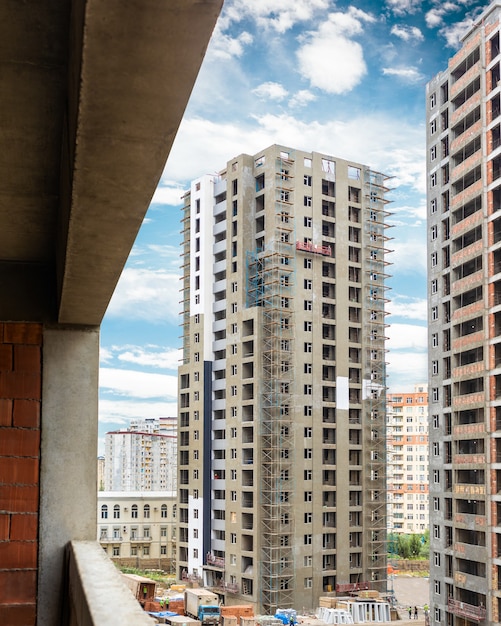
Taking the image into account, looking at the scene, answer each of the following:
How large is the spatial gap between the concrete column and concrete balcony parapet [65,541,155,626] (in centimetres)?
43

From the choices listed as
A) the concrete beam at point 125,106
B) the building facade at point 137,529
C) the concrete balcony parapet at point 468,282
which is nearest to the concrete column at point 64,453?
the concrete beam at point 125,106

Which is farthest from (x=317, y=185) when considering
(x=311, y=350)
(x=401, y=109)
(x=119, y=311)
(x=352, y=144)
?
(x=119, y=311)

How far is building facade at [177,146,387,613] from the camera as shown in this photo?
3341cm

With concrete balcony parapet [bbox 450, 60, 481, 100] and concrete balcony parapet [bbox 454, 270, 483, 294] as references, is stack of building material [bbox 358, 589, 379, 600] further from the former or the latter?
concrete balcony parapet [bbox 450, 60, 481, 100]

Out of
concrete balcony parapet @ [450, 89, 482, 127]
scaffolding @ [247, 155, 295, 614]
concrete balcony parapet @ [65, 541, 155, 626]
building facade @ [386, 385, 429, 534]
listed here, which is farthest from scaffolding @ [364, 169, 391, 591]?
building facade @ [386, 385, 429, 534]

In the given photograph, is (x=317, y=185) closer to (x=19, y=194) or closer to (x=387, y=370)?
(x=387, y=370)

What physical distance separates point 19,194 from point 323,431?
3308cm

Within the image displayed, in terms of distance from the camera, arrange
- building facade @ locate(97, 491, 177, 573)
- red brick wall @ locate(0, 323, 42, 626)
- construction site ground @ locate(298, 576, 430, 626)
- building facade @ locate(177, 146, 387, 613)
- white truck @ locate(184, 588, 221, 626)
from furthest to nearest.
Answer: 1. building facade @ locate(97, 491, 177, 573)
2. building facade @ locate(177, 146, 387, 613)
3. construction site ground @ locate(298, 576, 430, 626)
4. white truck @ locate(184, 588, 221, 626)
5. red brick wall @ locate(0, 323, 42, 626)

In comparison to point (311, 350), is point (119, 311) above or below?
above

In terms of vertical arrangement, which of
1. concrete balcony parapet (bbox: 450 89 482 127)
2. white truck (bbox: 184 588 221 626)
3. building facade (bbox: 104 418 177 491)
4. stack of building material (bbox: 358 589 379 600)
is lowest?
stack of building material (bbox: 358 589 379 600)

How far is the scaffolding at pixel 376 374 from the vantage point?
35.9 m

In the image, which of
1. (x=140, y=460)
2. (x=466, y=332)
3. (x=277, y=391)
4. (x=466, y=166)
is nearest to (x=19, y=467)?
(x=466, y=332)

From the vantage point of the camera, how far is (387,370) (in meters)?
38.7

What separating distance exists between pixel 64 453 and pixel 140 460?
258 ft
